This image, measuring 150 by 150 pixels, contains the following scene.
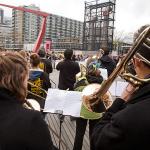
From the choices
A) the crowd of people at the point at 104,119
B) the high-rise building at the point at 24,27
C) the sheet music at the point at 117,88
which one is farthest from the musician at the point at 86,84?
the high-rise building at the point at 24,27

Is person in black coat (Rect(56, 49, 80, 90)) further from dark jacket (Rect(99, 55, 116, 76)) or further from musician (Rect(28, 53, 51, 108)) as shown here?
musician (Rect(28, 53, 51, 108))

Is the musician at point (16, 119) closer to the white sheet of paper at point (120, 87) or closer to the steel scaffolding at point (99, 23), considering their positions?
the white sheet of paper at point (120, 87)

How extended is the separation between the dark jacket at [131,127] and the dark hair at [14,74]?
61cm

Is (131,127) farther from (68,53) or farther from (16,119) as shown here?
(68,53)

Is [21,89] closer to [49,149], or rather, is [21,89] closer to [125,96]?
[49,149]

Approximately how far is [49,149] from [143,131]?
Result: 612mm

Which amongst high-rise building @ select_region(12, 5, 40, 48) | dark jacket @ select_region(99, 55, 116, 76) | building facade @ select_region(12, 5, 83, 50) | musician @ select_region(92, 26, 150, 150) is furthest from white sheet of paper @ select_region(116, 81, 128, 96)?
high-rise building @ select_region(12, 5, 40, 48)

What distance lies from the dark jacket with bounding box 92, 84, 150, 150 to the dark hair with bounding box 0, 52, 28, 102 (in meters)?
0.61

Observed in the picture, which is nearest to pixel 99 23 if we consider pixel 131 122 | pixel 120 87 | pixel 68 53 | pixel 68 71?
pixel 68 71

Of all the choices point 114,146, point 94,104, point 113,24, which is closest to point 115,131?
point 114,146

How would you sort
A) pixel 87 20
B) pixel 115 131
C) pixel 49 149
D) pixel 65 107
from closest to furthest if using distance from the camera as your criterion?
pixel 115 131, pixel 49 149, pixel 65 107, pixel 87 20

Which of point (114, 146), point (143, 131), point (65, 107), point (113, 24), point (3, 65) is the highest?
point (113, 24)

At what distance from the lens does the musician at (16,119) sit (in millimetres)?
1896

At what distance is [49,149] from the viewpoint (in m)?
2.01
